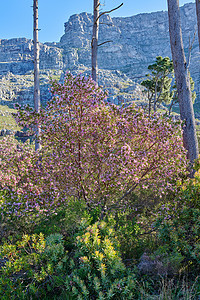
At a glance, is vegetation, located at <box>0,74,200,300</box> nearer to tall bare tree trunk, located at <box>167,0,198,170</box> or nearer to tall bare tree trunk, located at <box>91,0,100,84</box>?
tall bare tree trunk, located at <box>167,0,198,170</box>

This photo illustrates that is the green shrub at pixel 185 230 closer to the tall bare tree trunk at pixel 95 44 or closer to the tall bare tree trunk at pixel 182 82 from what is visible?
the tall bare tree trunk at pixel 182 82

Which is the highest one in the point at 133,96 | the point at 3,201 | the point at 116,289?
the point at 133,96

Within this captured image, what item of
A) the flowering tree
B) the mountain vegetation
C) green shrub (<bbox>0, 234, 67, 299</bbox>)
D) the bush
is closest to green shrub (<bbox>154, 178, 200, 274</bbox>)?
the mountain vegetation

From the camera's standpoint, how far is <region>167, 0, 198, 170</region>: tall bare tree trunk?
626 centimetres

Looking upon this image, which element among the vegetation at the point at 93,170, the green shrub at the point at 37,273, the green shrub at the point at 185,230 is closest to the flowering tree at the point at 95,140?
the vegetation at the point at 93,170

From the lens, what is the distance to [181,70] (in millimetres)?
6566

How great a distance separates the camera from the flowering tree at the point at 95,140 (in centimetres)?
454

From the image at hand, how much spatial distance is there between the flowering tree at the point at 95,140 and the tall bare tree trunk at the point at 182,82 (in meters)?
1.62

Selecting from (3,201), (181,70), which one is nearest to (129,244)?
(3,201)

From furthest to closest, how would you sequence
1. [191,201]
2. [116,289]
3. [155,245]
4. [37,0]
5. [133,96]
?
[133,96] → [37,0] → [155,245] → [191,201] → [116,289]

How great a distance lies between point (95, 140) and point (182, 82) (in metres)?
3.92

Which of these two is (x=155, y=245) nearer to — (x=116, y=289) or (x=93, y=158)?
(x=116, y=289)

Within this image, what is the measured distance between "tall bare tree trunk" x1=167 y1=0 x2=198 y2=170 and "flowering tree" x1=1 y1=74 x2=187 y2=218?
1.62m

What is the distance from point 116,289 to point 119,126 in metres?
3.12
